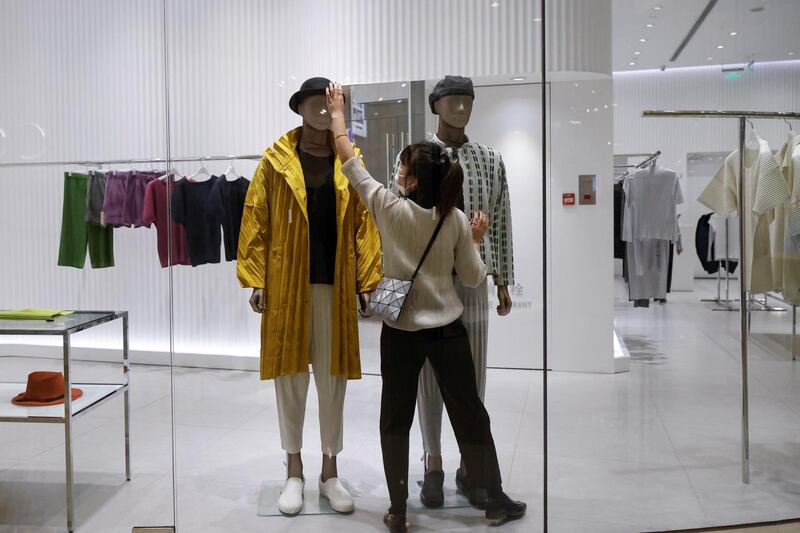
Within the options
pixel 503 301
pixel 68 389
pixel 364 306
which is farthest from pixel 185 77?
pixel 503 301

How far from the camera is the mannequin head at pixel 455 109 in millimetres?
2346

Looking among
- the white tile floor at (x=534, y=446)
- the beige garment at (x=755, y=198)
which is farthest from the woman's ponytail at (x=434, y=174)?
the beige garment at (x=755, y=198)

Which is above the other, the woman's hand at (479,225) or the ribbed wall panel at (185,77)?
the ribbed wall panel at (185,77)

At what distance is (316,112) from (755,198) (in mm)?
1917

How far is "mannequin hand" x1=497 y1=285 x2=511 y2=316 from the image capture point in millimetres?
2438

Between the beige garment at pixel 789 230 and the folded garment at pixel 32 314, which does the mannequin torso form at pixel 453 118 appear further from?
the folded garment at pixel 32 314

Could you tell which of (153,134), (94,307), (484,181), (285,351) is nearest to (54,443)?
(94,307)

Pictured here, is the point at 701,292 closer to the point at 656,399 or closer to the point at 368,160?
the point at 656,399

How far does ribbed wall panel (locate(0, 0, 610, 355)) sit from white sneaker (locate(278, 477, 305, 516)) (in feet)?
1.72

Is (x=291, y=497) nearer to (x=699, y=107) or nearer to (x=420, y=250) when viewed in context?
(x=420, y=250)

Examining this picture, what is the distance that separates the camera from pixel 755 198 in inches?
117

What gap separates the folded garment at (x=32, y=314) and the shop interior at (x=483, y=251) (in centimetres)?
2

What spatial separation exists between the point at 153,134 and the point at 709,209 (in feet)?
7.65

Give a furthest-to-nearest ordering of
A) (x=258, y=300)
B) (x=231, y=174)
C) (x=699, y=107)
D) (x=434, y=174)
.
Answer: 1. (x=699, y=107)
2. (x=231, y=174)
3. (x=258, y=300)
4. (x=434, y=174)
